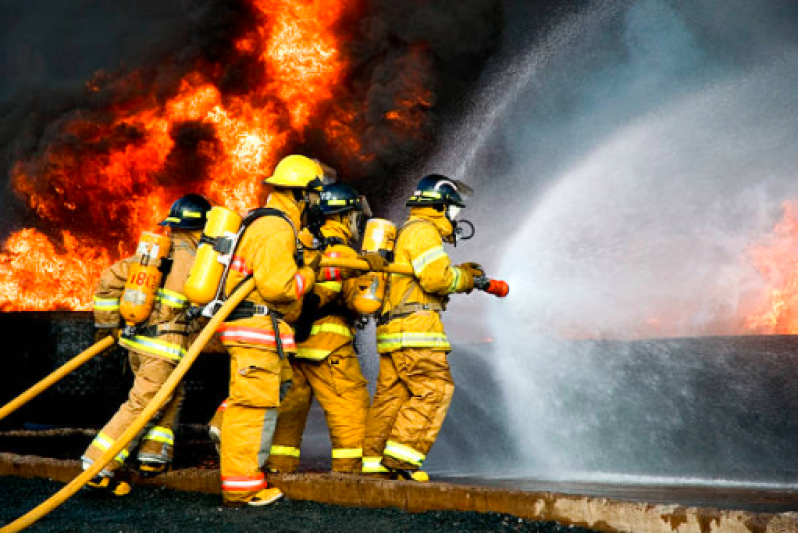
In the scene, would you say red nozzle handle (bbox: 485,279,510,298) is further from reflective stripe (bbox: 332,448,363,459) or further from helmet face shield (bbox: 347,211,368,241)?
reflective stripe (bbox: 332,448,363,459)

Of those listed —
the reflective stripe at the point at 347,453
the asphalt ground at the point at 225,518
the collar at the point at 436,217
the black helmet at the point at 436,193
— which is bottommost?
the asphalt ground at the point at 225,518

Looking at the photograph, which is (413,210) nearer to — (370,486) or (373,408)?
(373,408)

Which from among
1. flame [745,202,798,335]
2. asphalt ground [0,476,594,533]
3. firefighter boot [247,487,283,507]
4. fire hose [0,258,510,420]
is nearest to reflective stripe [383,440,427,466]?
asphalt ground [0,476,594,533]

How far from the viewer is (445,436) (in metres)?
10.1

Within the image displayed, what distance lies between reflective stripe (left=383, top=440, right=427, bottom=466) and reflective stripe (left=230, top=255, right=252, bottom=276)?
157 cm

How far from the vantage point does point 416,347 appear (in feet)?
18.9

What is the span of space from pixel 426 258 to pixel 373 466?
155cm

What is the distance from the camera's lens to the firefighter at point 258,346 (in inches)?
190

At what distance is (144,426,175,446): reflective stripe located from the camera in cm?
581

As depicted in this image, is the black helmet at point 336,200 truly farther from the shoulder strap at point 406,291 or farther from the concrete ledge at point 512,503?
the concrete ledge at point 512,503

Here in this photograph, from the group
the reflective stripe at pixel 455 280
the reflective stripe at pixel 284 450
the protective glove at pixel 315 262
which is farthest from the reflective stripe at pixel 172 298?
the reflective stripe at pixel 455 280

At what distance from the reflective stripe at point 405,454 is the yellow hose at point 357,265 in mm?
1229

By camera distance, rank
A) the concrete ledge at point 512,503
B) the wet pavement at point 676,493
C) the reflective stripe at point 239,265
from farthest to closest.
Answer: the reflective stripe at point 239,265
the wet pavement at point 676,493
the concrete ledge at point 512,503

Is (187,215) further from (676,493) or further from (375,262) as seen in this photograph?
(676,493)
